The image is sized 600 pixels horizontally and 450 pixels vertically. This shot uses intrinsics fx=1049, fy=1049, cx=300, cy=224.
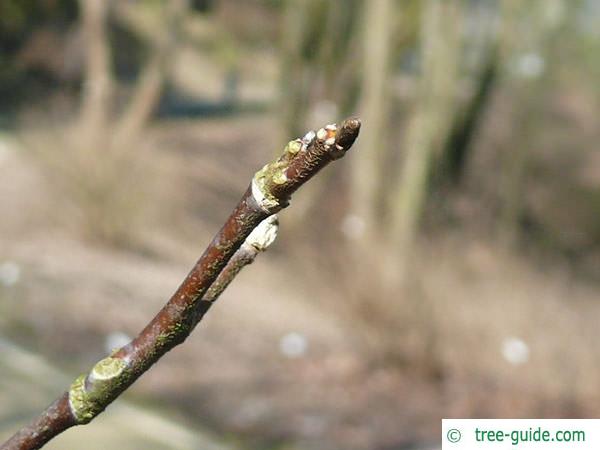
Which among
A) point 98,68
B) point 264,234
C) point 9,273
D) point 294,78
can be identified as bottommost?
point 264,234

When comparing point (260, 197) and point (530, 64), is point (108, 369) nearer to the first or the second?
point (260, 197)

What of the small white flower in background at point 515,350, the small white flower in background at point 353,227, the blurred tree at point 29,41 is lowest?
the small white flower in background at point 515,350

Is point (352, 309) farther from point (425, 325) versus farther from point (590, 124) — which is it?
point (590, 124)

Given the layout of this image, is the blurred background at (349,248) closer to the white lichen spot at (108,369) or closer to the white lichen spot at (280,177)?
the white lichen spot at (108,369)

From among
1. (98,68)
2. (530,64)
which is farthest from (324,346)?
(98,68)

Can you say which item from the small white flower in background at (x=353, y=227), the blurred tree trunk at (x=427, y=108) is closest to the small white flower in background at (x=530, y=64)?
the blurred tree trunk at (x=427, y=108)

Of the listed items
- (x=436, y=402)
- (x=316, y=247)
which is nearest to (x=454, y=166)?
(x=316, y=247)
